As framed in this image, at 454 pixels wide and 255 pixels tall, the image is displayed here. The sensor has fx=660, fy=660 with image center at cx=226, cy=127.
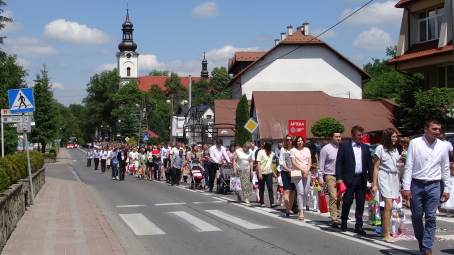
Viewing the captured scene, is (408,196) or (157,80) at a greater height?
(157,80)

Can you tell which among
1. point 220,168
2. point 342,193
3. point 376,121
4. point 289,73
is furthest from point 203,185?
point 289,73

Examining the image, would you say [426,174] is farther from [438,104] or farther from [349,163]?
[438,104]

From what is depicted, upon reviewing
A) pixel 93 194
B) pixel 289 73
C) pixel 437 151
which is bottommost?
pixel 93 194

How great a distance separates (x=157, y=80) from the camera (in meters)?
170

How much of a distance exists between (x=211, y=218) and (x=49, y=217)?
359cm

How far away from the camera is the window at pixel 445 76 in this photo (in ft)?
103

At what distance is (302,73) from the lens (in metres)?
64.0

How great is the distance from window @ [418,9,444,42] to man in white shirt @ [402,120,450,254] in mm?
22960

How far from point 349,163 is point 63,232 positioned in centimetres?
533

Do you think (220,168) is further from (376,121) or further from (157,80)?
(157,80)

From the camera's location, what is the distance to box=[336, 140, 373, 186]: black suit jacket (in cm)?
1134

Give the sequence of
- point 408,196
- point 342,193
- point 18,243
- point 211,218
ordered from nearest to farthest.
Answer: point 408,196 < point 18,243 < point 342,193 < point 211,218

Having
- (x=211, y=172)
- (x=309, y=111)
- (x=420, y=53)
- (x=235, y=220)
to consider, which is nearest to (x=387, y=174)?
(x=235, y=220)

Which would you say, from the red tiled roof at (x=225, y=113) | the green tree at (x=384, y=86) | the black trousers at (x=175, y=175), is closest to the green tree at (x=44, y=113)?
the red tiled roof at (x=225, y=113)
